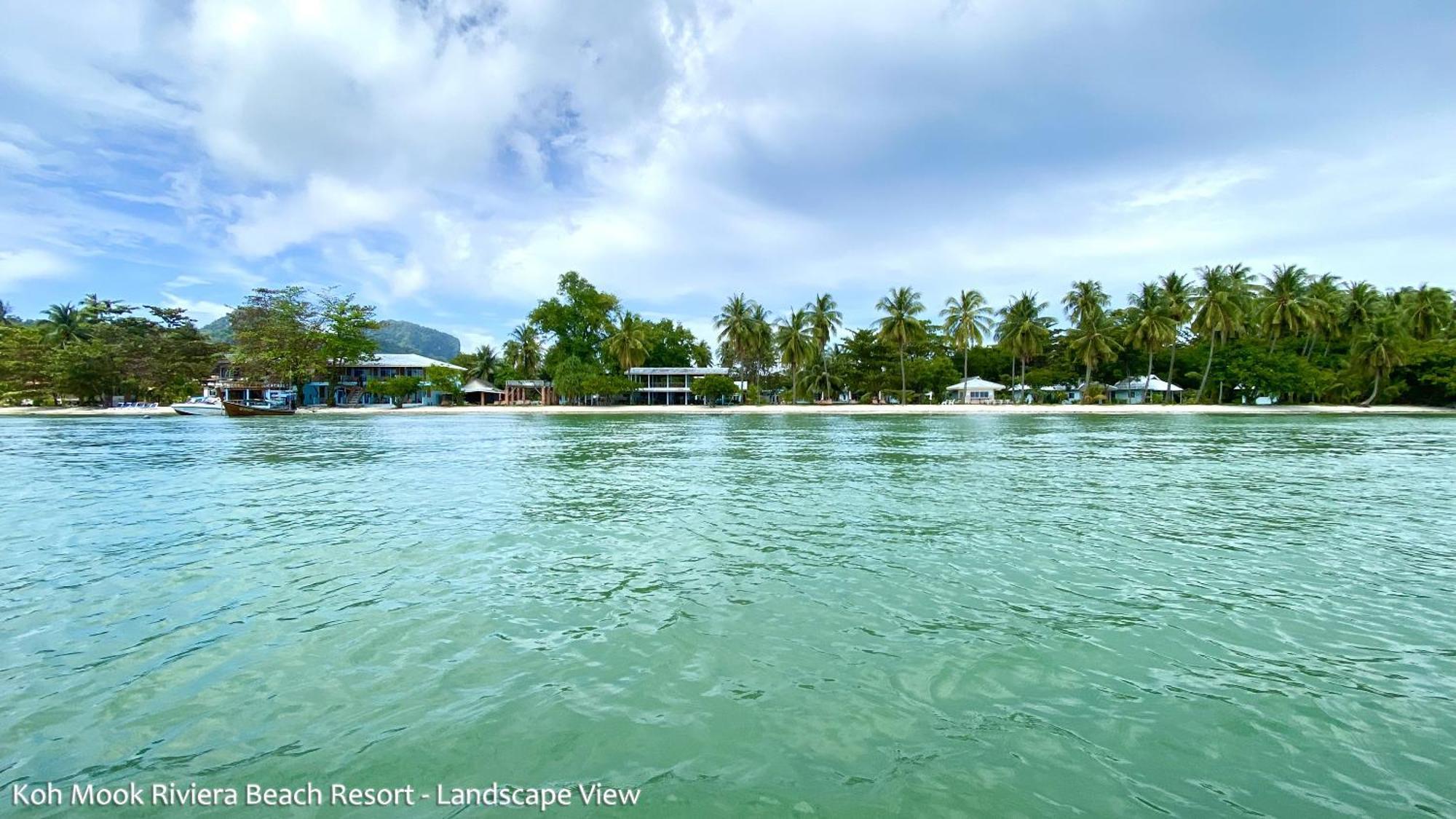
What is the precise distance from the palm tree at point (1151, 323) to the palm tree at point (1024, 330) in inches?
346

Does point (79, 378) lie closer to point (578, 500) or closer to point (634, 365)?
point (634, 365)

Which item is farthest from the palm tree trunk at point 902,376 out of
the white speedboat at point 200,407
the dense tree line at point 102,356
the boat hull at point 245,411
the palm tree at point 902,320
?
the dense tree line at point 102,356

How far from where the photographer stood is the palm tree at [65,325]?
7512 cm

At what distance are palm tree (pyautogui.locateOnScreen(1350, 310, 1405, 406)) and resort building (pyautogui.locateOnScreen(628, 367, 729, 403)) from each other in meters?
66.2

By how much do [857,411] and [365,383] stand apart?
64.2 metres

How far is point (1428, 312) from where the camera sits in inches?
2594

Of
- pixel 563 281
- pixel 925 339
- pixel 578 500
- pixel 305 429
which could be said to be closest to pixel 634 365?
pixel 563 281

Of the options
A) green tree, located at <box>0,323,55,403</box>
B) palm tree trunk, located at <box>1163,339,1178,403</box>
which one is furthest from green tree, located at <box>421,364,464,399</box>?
palm tree trunk, located at <box>1163,339,1178,403</box>

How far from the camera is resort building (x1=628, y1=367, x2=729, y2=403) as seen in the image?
3676 inches

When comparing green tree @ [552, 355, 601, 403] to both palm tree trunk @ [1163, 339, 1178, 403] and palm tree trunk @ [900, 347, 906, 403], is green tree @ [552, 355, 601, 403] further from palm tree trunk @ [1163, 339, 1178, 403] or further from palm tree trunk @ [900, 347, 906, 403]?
palm tree trunk @ [1163, 339, 1178, 403]

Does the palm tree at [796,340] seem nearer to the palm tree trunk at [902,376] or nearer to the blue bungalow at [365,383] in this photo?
the palm tree trunk at [902,376]

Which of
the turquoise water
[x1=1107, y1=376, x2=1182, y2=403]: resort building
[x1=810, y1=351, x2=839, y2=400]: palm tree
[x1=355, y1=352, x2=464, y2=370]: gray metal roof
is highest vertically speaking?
[x1=355, y1=352, x2=464, y2=370]: gray metal roof

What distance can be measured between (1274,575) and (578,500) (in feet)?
36.9

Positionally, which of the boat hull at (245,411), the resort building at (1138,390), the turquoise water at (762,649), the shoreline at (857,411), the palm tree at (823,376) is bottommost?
the turquoise water at (762,649)
